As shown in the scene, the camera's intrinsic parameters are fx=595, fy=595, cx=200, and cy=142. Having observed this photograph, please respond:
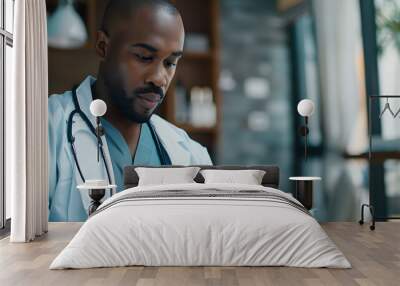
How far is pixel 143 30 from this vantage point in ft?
21.8

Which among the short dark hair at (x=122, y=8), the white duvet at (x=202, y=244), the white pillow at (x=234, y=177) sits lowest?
the white duvet at (x=202, y=244)

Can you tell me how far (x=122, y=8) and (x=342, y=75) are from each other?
263 centimetres

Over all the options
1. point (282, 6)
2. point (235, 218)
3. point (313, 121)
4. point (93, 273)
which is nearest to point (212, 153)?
point (313, 121)

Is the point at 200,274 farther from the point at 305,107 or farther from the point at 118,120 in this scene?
the point at 118,120

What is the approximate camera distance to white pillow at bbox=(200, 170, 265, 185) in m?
6.05

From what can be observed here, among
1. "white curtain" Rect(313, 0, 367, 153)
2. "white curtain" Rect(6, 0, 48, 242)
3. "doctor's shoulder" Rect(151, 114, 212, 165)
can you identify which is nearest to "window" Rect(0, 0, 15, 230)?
"white curtain" Rect(6, 0, 48, 242)

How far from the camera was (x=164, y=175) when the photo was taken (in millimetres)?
6102

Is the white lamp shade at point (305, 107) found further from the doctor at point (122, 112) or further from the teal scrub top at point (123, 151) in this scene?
the teal scrub top at point (123, 151)

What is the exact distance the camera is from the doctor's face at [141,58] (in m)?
6.66

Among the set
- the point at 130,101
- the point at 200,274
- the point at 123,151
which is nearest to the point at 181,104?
the point at 130,101

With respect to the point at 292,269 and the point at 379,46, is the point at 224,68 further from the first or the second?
the point at 292,269

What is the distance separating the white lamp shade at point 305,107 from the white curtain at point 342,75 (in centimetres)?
51

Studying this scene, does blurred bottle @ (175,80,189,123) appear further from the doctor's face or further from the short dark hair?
the short dark hair

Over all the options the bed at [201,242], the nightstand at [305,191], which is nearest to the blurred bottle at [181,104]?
the nightstand at [305,191]
